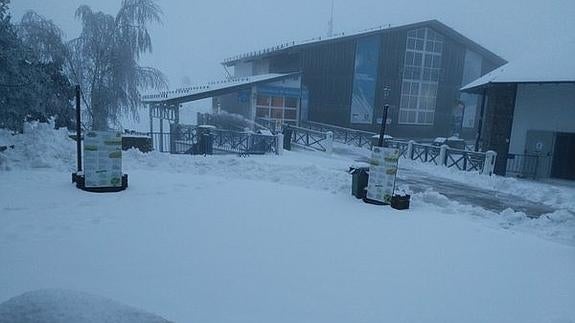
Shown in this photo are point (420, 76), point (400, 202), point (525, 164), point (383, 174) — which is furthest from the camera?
point (420, 76)

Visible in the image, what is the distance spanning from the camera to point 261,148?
64.3ft

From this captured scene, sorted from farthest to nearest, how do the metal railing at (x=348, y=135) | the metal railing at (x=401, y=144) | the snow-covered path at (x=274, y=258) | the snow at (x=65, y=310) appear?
the metal railing at (x=348, y=135)
the metal railing at (x=401, y=144)
the snow-covered path at (x=274, y=258)
the snow at (x=65, y=310)

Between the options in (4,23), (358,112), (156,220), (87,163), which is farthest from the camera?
(358,112)

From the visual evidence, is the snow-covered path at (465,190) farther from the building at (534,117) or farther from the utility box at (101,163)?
the utility box at (101,163)

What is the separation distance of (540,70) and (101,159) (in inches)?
798

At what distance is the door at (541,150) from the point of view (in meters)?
19.0

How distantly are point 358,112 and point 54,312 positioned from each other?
31567mm

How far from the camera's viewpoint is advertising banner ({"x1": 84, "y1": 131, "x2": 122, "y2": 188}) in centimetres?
891

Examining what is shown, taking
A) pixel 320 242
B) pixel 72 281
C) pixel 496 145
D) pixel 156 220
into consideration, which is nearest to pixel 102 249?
pixel 72 281

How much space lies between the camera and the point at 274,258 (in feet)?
18.8

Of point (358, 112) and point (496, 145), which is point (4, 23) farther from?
point (358, 112)

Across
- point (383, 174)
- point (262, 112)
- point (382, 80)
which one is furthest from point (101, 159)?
point (382, 80)

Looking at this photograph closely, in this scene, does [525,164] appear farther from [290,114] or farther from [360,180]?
[290,114]

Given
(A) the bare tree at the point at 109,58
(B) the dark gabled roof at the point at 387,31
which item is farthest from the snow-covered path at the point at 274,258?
(B) the dark gabled roof at the point at 387,31
